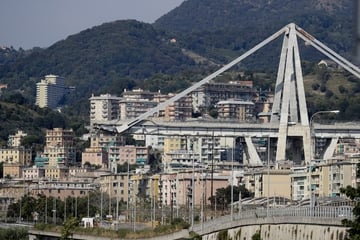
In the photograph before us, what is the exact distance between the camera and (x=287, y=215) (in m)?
50.6

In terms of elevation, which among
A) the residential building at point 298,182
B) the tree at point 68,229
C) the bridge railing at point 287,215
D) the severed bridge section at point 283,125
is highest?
the severed bridge section at point 283,125

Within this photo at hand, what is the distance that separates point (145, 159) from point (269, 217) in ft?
350

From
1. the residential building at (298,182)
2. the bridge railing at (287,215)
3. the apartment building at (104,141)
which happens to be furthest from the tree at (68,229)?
the apartment building at (104,141)

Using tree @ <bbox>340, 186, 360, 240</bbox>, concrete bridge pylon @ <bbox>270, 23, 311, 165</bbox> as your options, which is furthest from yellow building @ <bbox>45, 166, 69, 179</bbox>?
tree @ <bbox>340, 186, 360, 240</bbox>

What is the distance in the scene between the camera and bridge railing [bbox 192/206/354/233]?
46250 mm

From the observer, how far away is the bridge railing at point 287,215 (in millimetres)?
46250

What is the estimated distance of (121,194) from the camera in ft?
391

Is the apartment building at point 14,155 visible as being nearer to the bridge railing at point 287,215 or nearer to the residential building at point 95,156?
the residential building at point 95,156

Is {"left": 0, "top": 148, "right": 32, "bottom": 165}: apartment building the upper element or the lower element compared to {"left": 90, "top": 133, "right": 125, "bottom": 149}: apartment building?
lower

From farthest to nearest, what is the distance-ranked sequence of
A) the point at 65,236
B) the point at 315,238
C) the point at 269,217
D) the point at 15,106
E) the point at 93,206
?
the point at 15,106 < the point at 93,206 < the point at 65,236 < the point at 269,217 < the point at 315,238

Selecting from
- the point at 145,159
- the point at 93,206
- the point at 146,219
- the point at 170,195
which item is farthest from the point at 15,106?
the point at 146,219

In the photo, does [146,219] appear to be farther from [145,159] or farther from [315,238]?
[145,159]

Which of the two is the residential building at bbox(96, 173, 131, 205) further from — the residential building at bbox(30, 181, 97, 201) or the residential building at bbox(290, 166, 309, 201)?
the residential building at bbox(290, 166, 309, 201)

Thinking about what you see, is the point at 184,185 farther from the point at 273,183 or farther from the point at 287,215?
the point at 287,215
